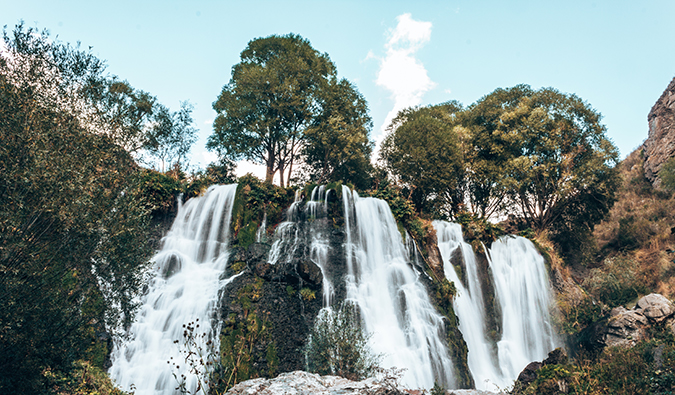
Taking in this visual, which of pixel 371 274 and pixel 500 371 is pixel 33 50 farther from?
pixel 500 371

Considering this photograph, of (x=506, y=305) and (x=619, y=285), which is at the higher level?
(x=619, y=285)

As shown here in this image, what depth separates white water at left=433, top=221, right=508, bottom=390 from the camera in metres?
18.1

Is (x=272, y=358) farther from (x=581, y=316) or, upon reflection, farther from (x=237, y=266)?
(x=581, y=316)

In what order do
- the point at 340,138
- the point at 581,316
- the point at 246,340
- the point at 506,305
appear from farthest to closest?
the point at 340,138
the point at 506,305
the point at 581,316
the point at 246,340

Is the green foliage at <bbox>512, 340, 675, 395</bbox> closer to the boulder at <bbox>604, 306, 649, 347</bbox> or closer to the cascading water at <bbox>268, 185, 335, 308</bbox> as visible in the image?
the boulder at <bbox>604, 306, 649, 347</bbox>

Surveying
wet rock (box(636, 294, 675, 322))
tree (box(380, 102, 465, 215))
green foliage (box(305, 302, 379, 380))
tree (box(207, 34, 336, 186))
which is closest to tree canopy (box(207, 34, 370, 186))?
tree (box(207, 34, 336, 186))

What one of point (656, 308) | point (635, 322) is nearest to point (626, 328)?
point (635, 322)

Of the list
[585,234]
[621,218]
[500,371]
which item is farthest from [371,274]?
[621,218]

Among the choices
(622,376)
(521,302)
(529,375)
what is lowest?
(622,376)

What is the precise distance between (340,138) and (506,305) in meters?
15.9

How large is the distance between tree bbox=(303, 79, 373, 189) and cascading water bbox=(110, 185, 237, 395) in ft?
29.7

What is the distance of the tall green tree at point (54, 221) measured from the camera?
7.96 m

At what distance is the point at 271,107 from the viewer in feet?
88.1

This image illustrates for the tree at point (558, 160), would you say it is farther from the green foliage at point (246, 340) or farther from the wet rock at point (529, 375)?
the green foliage at point (246, 340)
